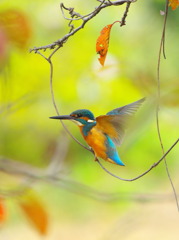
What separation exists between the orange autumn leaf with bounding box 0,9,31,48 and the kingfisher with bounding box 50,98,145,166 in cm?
98

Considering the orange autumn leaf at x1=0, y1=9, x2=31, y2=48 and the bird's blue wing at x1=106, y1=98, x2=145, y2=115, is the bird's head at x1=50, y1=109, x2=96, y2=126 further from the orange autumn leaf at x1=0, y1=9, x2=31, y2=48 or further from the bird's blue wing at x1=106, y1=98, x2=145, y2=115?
the orange autumn leaf at x1=0, y1=9, x2=31, y2=48

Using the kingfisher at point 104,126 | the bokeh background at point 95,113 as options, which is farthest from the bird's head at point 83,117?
the bokeh background at point 95,113

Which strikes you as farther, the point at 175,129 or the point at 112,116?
the point at 175,129

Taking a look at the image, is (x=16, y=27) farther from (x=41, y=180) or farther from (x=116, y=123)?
(x=116, y=123)

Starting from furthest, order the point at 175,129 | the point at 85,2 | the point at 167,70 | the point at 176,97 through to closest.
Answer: the point at 167,70, the point at 175,129, the point at 85,2, the point at 176,97

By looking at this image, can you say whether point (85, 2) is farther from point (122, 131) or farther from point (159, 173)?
point (122, 131)

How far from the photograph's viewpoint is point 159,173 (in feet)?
15.7

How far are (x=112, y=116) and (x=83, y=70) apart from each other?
252 cm

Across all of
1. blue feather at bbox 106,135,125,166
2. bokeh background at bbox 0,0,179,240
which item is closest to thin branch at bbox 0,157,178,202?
bokeh background at bbox 0,0,179,240

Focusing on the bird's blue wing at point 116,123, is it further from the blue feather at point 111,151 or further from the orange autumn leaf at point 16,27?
the orange autumn leaf at point 16,27

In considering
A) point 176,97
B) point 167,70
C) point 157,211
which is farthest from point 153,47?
point 176,97

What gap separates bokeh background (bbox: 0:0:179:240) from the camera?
10.7 ft

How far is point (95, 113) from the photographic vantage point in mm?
3023

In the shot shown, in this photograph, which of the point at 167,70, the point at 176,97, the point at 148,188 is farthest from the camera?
the point at 148,188
